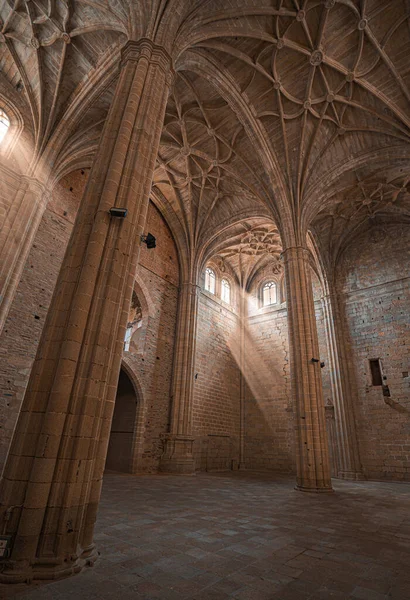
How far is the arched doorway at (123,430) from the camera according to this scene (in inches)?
529

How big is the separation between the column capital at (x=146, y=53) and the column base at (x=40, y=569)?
843cm

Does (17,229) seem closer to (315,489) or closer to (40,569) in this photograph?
(40,569)

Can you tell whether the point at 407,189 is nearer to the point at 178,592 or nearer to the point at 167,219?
the point at 167,219

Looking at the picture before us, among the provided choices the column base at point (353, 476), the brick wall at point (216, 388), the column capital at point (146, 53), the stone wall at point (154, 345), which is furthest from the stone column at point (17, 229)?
the column base at point (353, 476)

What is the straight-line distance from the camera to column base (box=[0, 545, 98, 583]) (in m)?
2.99

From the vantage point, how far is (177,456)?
13781 mm

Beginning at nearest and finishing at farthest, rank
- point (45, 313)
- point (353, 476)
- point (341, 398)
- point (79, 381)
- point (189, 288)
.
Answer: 1. point (79, 381)
2. point (45, 313)
3. point (353, 476)
4. point (341, 398)
5. point (189, 288)

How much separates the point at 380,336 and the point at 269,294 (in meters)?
7.12

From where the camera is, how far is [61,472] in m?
3.66

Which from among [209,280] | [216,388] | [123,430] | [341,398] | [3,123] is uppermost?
[3,123]

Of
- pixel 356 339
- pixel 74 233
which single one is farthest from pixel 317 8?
pixel 356 339

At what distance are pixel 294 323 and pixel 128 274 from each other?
26.9 feet

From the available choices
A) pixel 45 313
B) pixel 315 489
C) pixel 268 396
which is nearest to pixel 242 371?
pixel 268 396

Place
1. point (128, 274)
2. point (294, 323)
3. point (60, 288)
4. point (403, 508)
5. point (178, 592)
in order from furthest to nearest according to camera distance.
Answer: point (294, 323)
point (403, 508)
point (128, 274)
point (60, 288)
point (178, 592)
